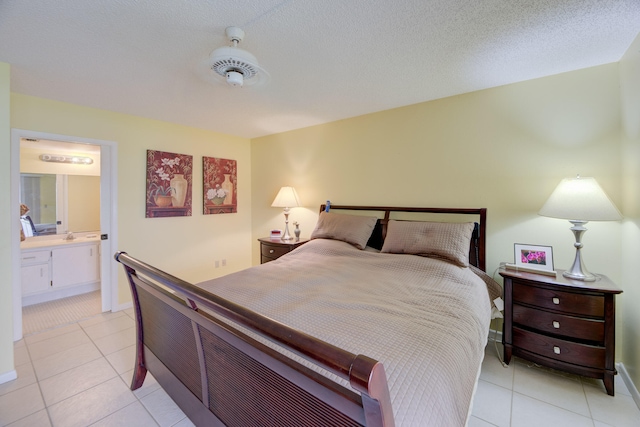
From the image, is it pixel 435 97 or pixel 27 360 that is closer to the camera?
pixel 27 360

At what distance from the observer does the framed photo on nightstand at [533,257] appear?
2105 millimetres

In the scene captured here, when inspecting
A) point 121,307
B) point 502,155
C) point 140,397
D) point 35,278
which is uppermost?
point 502,155

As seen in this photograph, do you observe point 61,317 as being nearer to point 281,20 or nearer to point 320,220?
point 320,220

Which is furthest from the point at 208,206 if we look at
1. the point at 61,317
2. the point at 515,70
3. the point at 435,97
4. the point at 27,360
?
the point at 515,70

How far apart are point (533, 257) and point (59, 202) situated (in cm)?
583

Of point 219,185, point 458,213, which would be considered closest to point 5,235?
point 219,185

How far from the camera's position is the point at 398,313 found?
1406 mm

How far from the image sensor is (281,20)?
156 centimetres

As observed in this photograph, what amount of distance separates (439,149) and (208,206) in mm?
3181

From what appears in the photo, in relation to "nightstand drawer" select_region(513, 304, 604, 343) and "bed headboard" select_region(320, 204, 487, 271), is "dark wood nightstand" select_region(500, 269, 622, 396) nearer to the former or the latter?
"nightstand drawer" select_region(513, 304, 604, 343)

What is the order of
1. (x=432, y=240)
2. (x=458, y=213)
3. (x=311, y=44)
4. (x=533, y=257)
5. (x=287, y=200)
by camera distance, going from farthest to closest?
(x=287, y=200), (x=458, y=213), (x=432, y=240), (x=533, y=257), (x=311, y=44)

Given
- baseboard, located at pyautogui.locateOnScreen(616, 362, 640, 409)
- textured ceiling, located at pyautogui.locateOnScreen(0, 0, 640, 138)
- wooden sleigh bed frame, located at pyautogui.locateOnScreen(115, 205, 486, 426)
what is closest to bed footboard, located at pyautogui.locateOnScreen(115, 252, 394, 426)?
wooden sleigh bed frame, located at pyautogui.locateOnScreen(115, 205, 486, 426)

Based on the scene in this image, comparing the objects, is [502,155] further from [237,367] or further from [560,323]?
[237,367]

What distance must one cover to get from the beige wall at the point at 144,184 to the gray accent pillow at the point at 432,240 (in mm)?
2701
